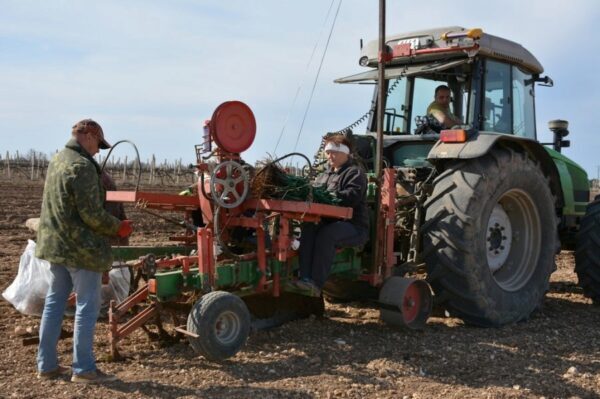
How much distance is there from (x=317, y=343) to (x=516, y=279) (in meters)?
2.18

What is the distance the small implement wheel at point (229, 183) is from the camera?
474 centimetres

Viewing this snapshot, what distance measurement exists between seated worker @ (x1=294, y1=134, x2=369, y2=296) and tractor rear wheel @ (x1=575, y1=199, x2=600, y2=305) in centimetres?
277

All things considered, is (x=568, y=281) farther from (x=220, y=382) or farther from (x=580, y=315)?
(x=220, y=382)

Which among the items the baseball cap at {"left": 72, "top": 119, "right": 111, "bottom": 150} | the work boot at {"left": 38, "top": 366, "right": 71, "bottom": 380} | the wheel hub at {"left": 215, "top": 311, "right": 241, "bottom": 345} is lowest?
the work boot at {"left": 38, "top": 366, "right": 71, "bottom": 380}

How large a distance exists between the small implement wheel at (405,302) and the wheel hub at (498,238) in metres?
0.81

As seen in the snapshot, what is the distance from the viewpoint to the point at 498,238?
610 cm

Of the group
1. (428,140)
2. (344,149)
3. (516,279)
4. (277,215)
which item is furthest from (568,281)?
(277,215)

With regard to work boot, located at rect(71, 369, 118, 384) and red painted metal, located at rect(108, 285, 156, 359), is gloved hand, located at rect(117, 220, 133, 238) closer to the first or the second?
red painted metal, located at rect(108, 285, 156, 359)

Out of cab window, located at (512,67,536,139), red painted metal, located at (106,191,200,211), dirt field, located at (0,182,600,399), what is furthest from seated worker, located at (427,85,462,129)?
red painted metal, located at (106,191,200,211)

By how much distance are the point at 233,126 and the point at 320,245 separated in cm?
106

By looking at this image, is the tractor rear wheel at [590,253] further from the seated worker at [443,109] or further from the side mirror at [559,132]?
the seated worker at [443,109]

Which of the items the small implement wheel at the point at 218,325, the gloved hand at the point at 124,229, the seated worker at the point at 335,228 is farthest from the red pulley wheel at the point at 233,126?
the small implement wheel at the point at 218,325

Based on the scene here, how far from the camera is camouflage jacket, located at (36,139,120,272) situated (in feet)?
13.3

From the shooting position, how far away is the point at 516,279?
20.4 ft
